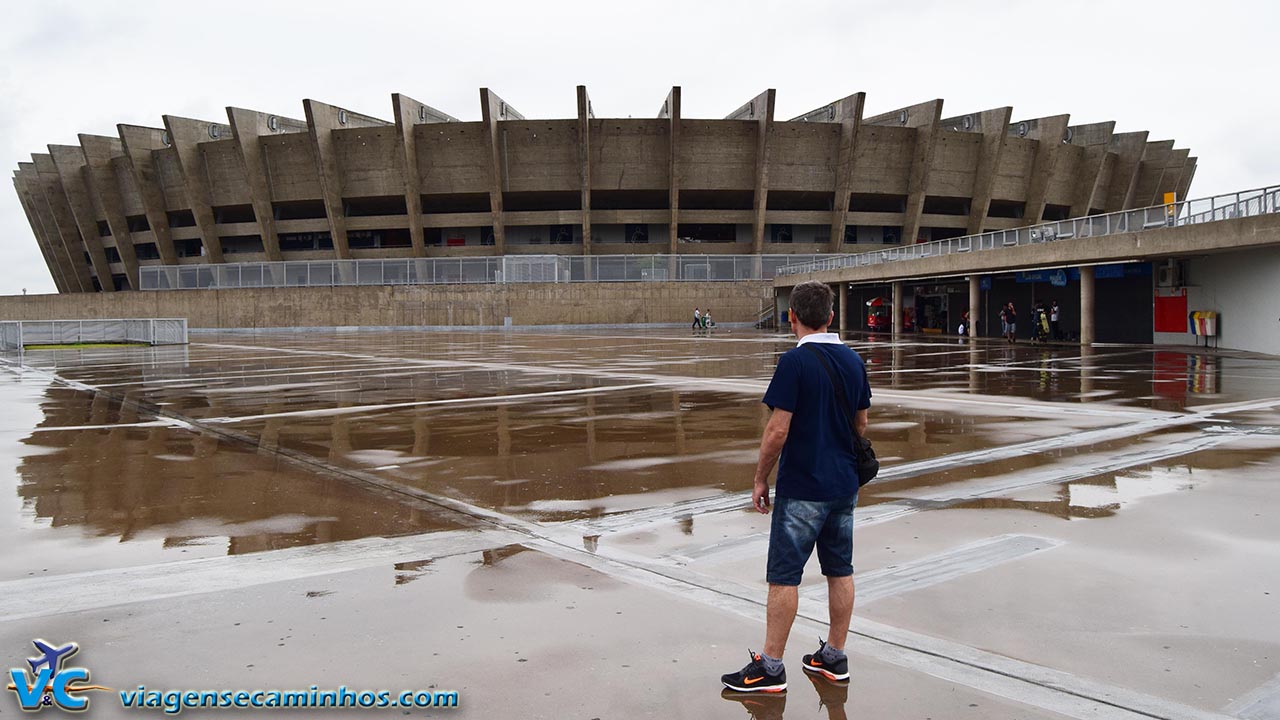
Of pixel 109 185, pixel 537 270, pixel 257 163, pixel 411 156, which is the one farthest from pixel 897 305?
pixel 109 185

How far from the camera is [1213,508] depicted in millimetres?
6738

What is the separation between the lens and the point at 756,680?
3732 mm

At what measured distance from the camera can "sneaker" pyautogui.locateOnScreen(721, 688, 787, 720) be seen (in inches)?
140

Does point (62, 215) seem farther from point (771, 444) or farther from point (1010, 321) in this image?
point (771, 444)

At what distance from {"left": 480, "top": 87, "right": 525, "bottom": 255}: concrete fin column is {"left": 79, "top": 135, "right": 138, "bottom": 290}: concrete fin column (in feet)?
102

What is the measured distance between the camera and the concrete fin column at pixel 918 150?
5897cm

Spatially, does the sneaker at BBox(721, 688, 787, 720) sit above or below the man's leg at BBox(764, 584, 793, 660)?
below

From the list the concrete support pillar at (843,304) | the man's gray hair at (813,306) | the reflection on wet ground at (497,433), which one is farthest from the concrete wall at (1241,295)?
the man's gray hair at (813,306)

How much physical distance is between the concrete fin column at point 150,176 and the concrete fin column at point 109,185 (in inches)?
110

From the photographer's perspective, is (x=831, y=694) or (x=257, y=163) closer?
(x=831, y=694)

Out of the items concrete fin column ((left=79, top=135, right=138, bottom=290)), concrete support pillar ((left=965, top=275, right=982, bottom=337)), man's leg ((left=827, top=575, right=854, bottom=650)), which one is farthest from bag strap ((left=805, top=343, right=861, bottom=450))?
concrete fin column ((left=79, top=135, right=138, bottom=290))

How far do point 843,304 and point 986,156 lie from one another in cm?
2038

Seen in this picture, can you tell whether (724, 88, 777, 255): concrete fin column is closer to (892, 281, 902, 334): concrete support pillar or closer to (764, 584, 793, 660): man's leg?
(892, 281, 902, 334): concrete support pillar

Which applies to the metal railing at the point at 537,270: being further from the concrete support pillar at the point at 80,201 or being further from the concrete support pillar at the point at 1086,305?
the concrete support pillar at the point at 80,201
